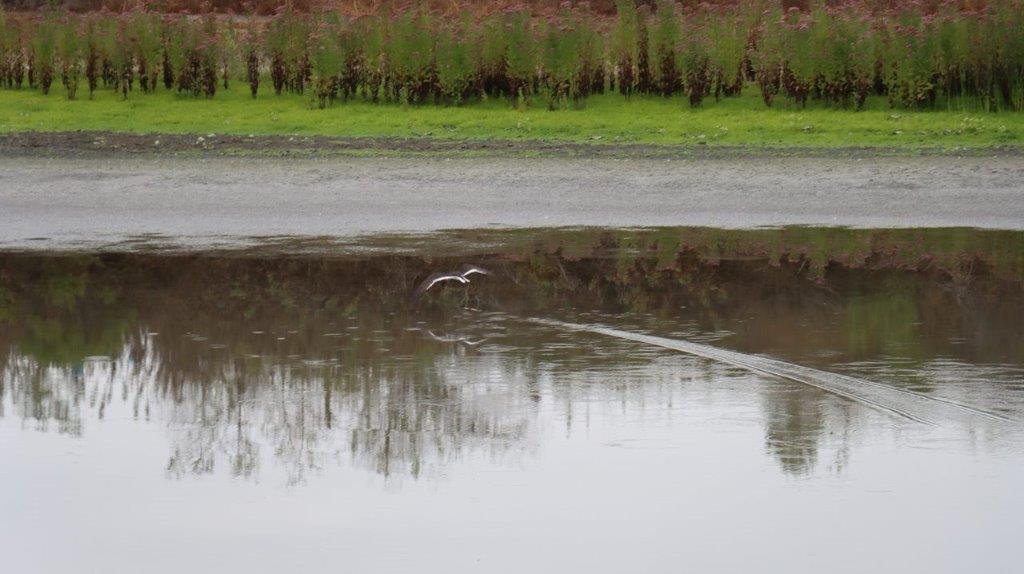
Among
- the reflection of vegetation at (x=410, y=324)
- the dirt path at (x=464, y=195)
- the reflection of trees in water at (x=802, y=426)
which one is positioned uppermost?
the dirt path at (x=464, y=195)

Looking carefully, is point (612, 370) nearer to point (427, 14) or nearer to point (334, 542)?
point (334, 542)

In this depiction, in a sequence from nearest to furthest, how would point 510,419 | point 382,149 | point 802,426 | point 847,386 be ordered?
1. point 802,426
2. point 510,419
3. point 847,386
4. point 382,149

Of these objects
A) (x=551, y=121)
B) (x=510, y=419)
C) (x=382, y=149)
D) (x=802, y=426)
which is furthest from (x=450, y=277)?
(x=551, y=121)

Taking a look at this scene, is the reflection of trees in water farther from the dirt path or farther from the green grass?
the green grass

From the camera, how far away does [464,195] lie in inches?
656

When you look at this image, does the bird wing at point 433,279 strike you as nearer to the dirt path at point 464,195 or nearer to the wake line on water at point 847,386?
the wake line on water at point 847,386

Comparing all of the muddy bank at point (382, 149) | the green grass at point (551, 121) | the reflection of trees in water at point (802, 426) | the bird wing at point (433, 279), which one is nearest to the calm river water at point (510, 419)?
the reflection of trees in water at point (802, 426)

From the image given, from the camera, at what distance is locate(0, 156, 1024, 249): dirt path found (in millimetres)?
14797

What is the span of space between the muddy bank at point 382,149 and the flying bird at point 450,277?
7.78 metres

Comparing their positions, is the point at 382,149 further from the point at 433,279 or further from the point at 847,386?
the point at 847,386

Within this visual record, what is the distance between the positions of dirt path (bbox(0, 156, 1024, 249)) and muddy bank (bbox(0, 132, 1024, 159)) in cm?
44

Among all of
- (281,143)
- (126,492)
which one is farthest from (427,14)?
(126,492)

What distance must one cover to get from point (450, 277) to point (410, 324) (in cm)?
191

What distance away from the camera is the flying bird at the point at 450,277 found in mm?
10966
